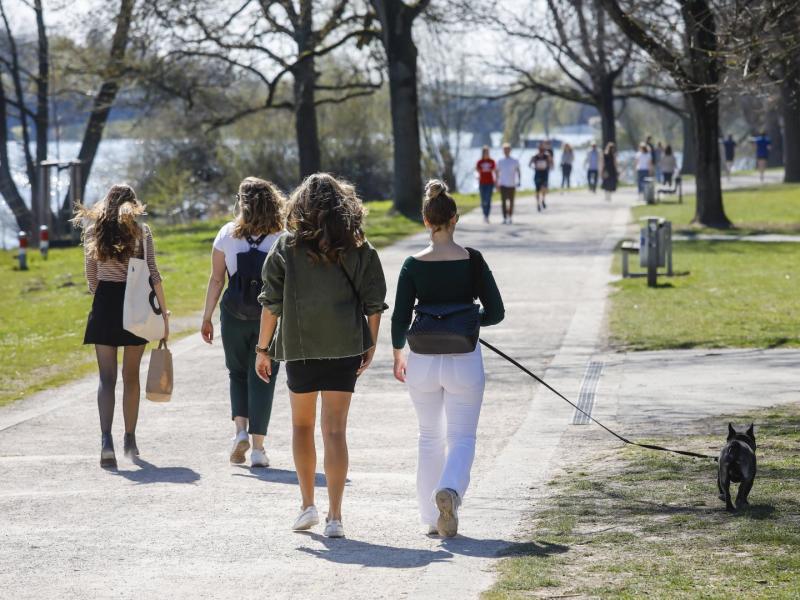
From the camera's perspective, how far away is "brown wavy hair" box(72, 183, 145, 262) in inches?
329

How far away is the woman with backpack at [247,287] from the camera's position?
316 inches

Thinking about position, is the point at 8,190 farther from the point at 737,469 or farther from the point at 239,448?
the point at 737,469

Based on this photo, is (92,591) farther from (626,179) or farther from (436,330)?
Answer: (626,179)

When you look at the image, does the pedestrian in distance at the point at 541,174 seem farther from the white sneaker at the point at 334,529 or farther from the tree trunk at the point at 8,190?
the white sneaker at the point at 334,529

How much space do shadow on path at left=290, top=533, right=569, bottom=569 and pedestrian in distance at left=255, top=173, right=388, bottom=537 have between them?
246mm

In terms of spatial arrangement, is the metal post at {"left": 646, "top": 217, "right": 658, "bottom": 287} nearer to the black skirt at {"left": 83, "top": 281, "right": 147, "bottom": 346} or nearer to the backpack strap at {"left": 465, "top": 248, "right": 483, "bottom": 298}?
the black skirt at {"left": 83, "top": 281, "right": 147, "bottom": 346}

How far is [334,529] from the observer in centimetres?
623

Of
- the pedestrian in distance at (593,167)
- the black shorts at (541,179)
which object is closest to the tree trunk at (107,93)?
the black shorts at (541,179)

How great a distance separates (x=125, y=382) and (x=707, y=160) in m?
18.7

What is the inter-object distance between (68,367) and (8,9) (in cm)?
3071

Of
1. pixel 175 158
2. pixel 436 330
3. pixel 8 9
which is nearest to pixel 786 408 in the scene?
pixel 436 330

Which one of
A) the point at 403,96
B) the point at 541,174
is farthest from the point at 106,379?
the point at 541,174

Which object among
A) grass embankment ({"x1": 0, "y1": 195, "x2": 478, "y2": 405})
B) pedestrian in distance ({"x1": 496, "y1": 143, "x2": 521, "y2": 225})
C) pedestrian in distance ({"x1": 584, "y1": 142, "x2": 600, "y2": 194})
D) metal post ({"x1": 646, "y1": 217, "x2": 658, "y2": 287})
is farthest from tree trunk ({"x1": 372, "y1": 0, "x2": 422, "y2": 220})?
metal post ({"x1": 646, "y1": 217, "x2": 658, "y2": 287})

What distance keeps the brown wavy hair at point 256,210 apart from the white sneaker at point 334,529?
234cm
